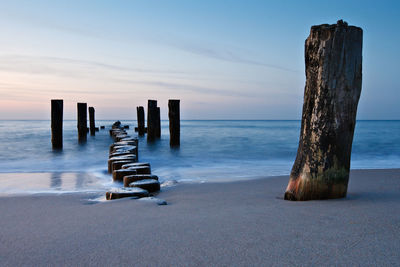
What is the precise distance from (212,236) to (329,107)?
5.16 ft

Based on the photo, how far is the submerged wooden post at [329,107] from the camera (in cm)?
257

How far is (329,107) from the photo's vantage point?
262 cm

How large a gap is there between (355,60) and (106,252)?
235 cm

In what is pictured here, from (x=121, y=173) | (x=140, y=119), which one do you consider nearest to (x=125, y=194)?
(x=121, y=173)

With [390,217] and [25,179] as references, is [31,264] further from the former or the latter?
[25,179]

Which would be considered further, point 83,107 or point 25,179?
point 83,107

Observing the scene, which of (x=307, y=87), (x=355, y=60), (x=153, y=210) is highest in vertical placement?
(x=355, y=60)

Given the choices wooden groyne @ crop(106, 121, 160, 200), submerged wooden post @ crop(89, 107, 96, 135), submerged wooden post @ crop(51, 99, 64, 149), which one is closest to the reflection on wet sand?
wooden groyne @ crop(106, 121, 160, 200)

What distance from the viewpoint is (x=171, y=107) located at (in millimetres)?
12625

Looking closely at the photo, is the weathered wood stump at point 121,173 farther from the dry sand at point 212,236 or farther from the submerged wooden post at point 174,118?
the submerged wooden post at point 174,118

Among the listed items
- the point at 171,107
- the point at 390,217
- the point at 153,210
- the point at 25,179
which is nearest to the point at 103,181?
the point at 25,179

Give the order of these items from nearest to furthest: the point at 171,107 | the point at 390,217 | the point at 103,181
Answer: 1. the point at 390,217
2. the point at 103,181
3. the point at 171,107

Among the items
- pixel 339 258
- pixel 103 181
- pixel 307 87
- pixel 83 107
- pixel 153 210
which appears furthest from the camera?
pixel 83 107

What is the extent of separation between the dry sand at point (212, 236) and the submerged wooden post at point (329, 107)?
0.27 m
